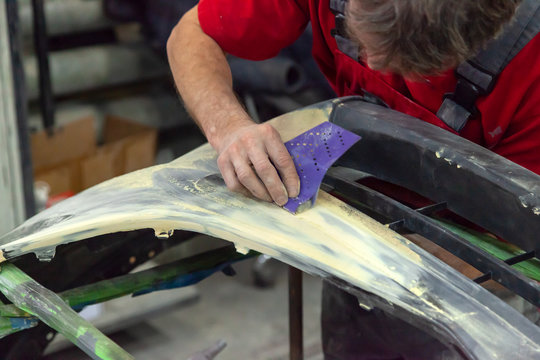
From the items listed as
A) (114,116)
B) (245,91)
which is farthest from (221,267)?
(114,116)

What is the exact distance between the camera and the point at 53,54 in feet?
9.23

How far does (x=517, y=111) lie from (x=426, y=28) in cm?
27

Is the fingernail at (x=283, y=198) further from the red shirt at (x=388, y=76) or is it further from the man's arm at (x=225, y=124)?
the red shirt at (x=388, y=76)

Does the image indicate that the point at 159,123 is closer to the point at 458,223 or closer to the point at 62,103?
the point at 62,103

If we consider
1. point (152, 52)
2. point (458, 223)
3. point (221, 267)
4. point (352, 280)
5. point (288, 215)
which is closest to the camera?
point (352, 280)

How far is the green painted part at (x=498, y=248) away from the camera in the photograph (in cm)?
88

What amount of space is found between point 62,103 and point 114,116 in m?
0.25

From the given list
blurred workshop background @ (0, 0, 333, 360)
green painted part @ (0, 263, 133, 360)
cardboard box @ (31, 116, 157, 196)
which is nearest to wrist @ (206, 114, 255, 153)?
green painted part @ (0, 263, 133, 360)

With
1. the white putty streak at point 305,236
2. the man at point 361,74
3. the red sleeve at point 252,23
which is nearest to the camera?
the white putty streak at point 305,236

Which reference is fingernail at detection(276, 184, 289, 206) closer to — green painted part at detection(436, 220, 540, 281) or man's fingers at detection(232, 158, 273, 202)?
man's fingers at detection(232, 158, 273, 202)

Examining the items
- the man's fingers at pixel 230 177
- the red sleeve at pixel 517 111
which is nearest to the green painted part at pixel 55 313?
the man's fingers at pixel 230 177

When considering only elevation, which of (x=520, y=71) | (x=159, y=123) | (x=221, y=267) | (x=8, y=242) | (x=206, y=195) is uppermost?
(x=520, y=71)

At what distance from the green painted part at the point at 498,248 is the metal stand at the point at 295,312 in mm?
372

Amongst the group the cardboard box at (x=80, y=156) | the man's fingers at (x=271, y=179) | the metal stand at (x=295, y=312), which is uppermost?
the man's fingers at (x=271, y=179)
